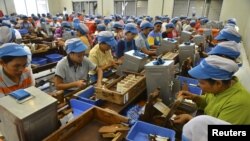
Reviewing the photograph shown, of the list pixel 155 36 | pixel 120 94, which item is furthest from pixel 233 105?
pixel 155 36

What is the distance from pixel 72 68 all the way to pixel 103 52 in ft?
2.78

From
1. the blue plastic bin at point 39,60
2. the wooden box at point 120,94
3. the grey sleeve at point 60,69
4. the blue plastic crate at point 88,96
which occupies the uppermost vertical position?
the grey sleeve at point 60,69

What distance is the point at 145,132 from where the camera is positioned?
152 cm

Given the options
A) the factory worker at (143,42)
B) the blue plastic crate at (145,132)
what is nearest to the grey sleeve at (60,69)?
the blue plastic crate at (145,132)

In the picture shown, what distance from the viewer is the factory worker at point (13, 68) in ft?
5.51

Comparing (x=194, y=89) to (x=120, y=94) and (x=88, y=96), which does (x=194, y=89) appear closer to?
(x=120, y=94)

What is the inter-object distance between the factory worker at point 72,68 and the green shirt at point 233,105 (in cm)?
140

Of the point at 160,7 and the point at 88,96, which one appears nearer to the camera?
the point at 88,96

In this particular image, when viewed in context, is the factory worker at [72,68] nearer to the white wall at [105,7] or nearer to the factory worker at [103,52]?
the factory worker at [103,52]

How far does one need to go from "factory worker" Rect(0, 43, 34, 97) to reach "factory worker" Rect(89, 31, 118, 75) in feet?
3.22

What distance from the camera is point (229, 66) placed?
1.36 m

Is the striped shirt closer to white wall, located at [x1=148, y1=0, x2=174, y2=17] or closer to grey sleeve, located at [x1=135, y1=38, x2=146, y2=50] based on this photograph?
grey sleeve, located at [x1=135, y1=38, x2=146, y2=50]

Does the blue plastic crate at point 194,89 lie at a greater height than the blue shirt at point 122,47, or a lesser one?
lesser

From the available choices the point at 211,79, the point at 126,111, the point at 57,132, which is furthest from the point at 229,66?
the point at 57,132
